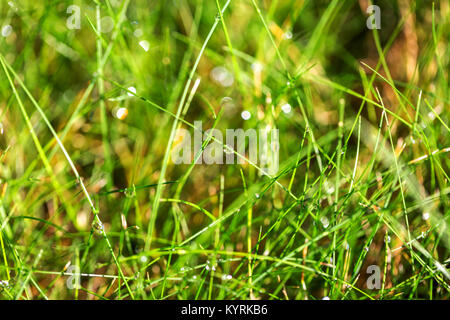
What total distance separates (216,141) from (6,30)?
56 cm

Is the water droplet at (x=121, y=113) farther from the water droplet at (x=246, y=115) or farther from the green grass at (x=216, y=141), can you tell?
the water droplet at (x=246, y=115)

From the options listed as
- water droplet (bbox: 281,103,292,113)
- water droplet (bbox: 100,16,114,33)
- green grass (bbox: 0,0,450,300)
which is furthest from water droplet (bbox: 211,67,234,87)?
water droplet (bbox: 100,16,114,33)

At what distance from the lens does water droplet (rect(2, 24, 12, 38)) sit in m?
0.89

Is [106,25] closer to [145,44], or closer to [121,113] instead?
[145,44]

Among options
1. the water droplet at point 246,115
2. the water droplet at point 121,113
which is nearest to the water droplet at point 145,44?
the water droplet at point 121,113

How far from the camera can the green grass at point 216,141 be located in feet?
2.17

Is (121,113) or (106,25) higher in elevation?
(106,25)

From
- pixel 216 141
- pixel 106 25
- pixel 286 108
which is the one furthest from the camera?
pixel 106 25

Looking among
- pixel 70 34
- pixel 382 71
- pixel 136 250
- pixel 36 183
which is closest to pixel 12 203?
pixel 36 183

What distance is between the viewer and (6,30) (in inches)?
35.4

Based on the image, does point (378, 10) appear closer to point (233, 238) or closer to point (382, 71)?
point (382, 71)

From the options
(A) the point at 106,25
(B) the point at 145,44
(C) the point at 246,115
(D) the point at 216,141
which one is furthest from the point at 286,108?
(A) the point at 106,25
